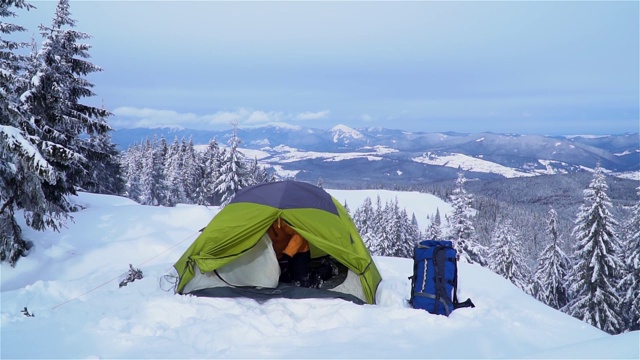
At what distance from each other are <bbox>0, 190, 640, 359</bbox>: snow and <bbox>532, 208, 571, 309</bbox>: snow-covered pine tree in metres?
20.8

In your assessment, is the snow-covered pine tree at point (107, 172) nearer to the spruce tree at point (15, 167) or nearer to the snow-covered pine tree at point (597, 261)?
the spruce tree at point (15, 167)

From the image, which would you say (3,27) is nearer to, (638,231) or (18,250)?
(18,250)

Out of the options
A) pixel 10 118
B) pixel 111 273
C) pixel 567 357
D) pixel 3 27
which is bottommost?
pixel 111 273

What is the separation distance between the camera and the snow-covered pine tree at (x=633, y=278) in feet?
63.5

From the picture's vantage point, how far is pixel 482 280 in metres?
9.35

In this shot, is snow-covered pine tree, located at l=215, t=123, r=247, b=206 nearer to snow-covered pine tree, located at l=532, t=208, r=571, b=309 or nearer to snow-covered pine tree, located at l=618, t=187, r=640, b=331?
snow-covered pine tree, located at l=532, t=208, r=571, b=309

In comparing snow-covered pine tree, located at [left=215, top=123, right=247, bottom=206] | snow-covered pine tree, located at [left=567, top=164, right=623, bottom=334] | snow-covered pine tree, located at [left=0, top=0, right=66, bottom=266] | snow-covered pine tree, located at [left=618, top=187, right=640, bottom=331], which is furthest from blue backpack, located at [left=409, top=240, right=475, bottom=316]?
snow-covered pine tree, located at [left=215, top=123, right=247, bottom=206]

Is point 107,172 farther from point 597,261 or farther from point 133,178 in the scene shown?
point 597,261

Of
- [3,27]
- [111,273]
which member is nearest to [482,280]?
[111,273]

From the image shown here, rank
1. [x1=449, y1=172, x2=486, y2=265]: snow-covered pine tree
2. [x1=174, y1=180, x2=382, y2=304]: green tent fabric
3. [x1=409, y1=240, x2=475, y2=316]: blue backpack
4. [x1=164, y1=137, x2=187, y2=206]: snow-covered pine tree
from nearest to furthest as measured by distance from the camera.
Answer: [x1=409, y1=240, x2=475, y2=316]: blue backpack
[x1=174, y1=180, x2=382, y2=304]: green tent fabric
[x1=449, y1=172, x2=486, y2=265]: snow-covered pine tree
[x1=164, y1=137, x2=187, y2=206]: snow-covered pine tree

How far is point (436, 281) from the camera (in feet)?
22.5

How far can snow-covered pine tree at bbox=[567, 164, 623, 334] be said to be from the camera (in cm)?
1932

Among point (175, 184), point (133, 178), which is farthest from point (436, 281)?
point (133, 178)

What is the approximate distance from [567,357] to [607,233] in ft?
66.8
